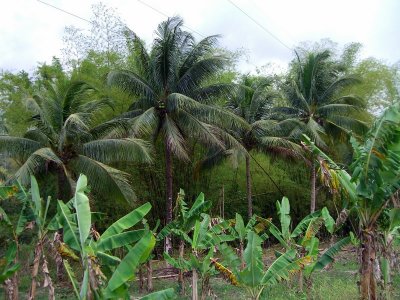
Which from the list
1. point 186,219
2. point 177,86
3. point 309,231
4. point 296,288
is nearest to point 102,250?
point 186,219

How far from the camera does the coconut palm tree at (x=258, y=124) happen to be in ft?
63.4

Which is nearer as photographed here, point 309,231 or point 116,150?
point 309,231

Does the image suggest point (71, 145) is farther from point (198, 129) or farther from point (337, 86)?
point (337, 86)

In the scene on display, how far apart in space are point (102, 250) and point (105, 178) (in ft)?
22.0

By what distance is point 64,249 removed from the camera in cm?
681

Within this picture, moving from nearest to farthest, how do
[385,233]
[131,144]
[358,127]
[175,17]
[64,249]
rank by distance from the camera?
[64,249] → [385,233] → [131,144] → [175,17] → [358,127]

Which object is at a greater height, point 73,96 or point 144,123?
point 73,96

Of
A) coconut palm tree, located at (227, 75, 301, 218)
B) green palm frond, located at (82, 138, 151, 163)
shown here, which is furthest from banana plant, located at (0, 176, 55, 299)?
coconut palm tree, located at (227, 75, 301, 218)

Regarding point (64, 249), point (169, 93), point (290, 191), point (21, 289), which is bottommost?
point (21, 289)

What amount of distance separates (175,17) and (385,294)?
10.5 metres

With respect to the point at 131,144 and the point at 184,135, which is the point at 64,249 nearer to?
the point at 131,144

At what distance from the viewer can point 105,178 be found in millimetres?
12836

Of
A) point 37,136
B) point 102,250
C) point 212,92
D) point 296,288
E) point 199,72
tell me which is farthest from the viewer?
point 212,92

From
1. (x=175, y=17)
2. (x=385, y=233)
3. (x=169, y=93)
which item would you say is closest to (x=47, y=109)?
(x=169, y=93)
